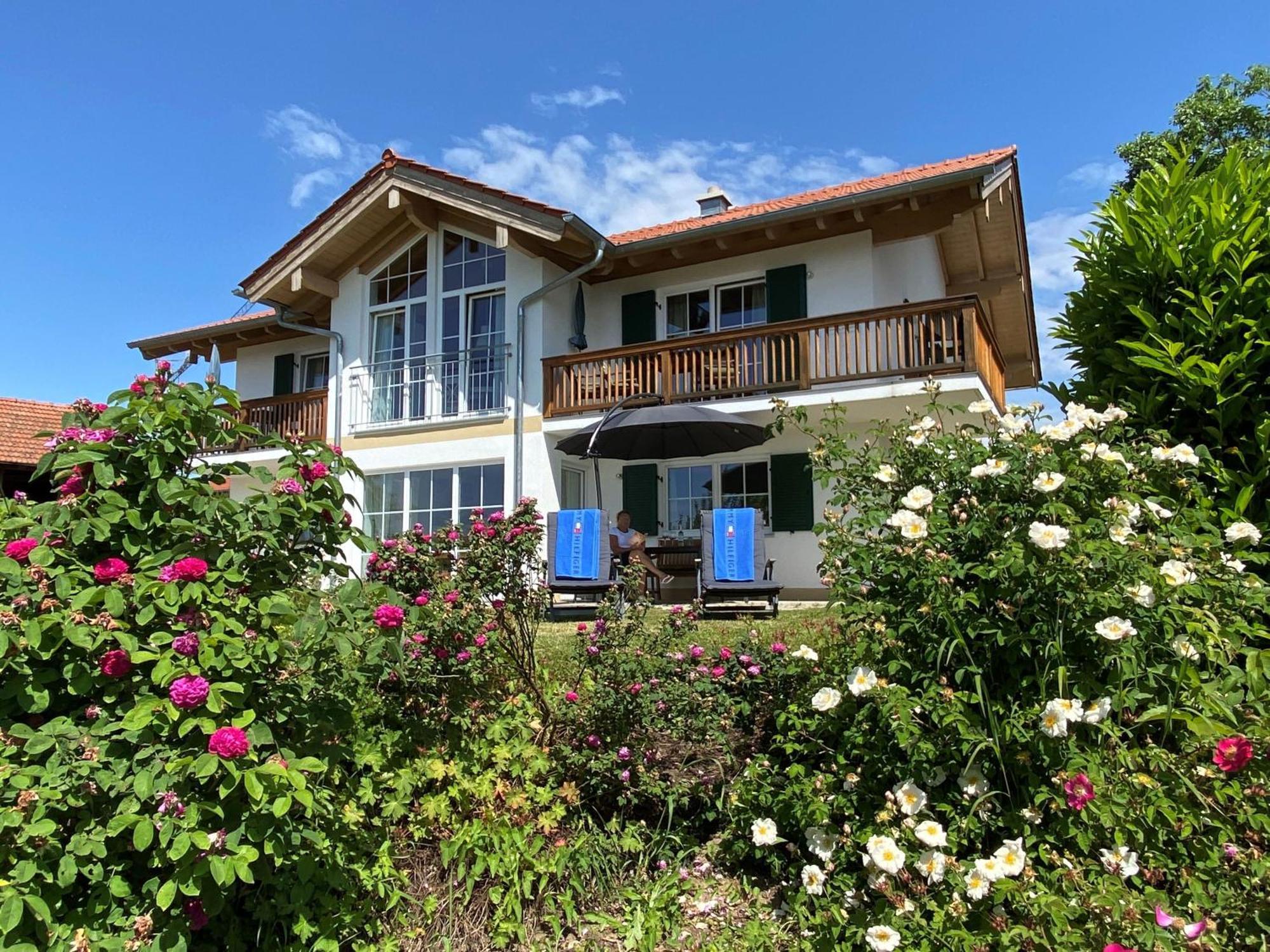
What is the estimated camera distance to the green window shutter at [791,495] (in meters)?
11.7

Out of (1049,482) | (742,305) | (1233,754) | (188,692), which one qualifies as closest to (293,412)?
(742,305)

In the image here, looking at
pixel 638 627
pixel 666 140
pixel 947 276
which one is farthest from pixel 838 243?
pixel 638 627

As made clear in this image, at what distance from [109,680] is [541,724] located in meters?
1.69

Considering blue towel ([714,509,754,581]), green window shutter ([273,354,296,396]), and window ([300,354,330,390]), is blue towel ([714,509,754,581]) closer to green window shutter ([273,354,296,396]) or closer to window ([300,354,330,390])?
window ([300,354,330,390])

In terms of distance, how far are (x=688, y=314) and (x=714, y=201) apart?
11.2 feet

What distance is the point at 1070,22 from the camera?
23.9ft

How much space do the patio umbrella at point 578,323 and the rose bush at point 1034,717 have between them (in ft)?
35.4

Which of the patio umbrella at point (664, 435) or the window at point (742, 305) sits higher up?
the window at point (742, 305)

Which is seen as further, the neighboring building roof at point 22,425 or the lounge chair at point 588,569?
the neighboring building roof at point 22,425

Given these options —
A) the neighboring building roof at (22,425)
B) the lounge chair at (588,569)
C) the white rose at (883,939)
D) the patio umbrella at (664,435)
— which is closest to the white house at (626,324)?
the patio umbrella at (664,435)

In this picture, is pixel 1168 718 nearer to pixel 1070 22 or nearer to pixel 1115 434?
pixel 1115 434

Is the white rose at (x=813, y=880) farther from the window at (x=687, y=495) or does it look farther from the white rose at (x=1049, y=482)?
the window at (x=687, y=495)

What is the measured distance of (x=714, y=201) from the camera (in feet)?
49.9

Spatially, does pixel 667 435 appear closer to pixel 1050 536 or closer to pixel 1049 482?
pixel 1049 482
